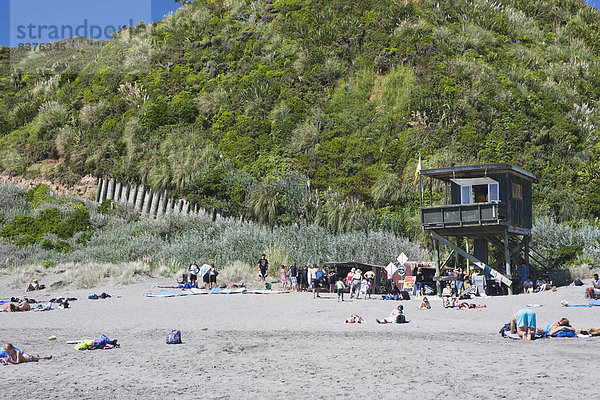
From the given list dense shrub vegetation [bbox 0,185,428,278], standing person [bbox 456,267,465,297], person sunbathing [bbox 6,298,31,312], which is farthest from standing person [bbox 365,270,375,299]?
person sunbathing [bbox 6,298,31,312]

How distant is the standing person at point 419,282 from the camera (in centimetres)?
2341

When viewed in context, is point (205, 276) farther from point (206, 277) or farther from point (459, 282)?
point (459, 282)

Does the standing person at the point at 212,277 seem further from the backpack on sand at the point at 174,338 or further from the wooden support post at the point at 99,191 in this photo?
the wooden support post at the point at 99,191

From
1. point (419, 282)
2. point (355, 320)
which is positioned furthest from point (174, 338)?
point (419, 282)

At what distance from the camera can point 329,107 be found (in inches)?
1599

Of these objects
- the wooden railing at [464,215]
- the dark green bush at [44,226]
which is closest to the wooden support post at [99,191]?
the dark green bush at [44,226]

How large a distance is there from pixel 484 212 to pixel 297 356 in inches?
526

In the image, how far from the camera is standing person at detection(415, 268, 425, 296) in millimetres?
23414

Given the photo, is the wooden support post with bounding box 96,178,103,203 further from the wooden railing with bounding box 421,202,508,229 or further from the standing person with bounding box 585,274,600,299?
the standing person with bounding box 585,274,600,299

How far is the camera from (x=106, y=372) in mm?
10406

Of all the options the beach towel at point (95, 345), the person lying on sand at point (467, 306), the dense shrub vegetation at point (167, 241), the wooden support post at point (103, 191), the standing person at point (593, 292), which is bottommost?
the beach towel at point (95, 345)

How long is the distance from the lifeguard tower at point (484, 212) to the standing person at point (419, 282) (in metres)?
0.57

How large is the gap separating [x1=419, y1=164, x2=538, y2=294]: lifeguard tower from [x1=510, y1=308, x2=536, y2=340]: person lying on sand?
385 inches

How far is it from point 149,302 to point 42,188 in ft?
77.3
